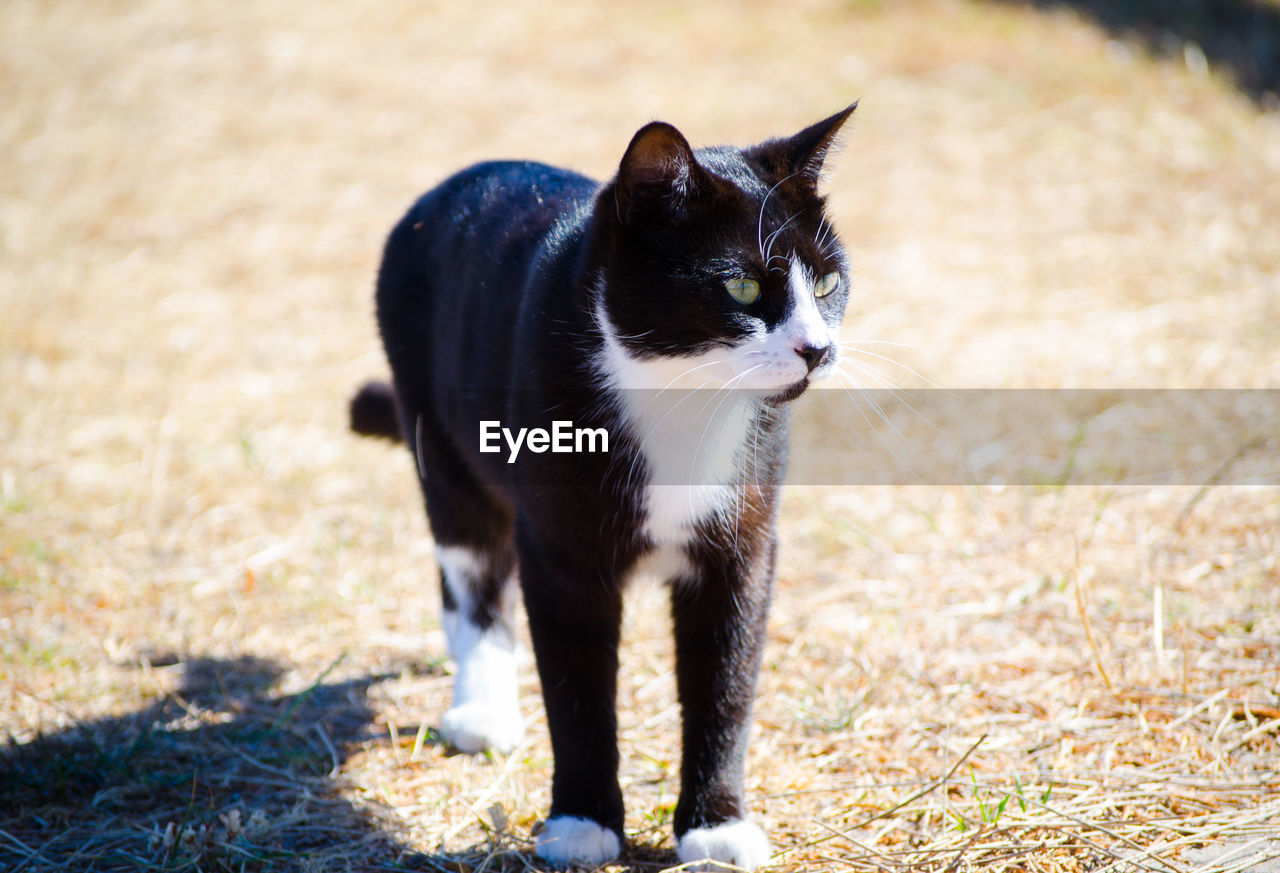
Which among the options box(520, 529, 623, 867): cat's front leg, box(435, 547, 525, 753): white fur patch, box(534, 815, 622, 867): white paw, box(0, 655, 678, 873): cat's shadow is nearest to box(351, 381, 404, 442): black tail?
box(435, 547, 525, 753): white fur patch

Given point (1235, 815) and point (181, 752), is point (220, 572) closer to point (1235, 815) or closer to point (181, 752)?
point (181, 752)

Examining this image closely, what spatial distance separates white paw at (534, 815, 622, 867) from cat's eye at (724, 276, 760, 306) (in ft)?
3.15

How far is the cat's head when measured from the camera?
172 cm

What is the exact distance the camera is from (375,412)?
2842mm

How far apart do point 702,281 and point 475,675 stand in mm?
1125

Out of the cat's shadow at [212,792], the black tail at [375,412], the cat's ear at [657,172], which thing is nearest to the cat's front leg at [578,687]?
the cat's shadow at [212,792]

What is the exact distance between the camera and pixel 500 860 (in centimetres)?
192

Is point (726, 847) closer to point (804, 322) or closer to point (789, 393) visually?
point (789, 393)

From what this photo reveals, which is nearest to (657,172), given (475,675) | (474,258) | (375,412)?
(474,258)

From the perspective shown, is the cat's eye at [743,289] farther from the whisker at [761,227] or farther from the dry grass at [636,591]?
the dry grass at [636,591]

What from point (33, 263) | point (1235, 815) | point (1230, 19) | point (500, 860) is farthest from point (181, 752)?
point (1230, 19)

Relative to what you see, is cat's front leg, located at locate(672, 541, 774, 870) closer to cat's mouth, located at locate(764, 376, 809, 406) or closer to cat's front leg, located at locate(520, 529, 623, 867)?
cat's front leg, located at locate(520, 529, 623, 867)

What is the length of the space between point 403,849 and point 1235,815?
1.49 meters

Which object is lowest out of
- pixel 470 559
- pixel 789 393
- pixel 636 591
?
pixel 470 559
